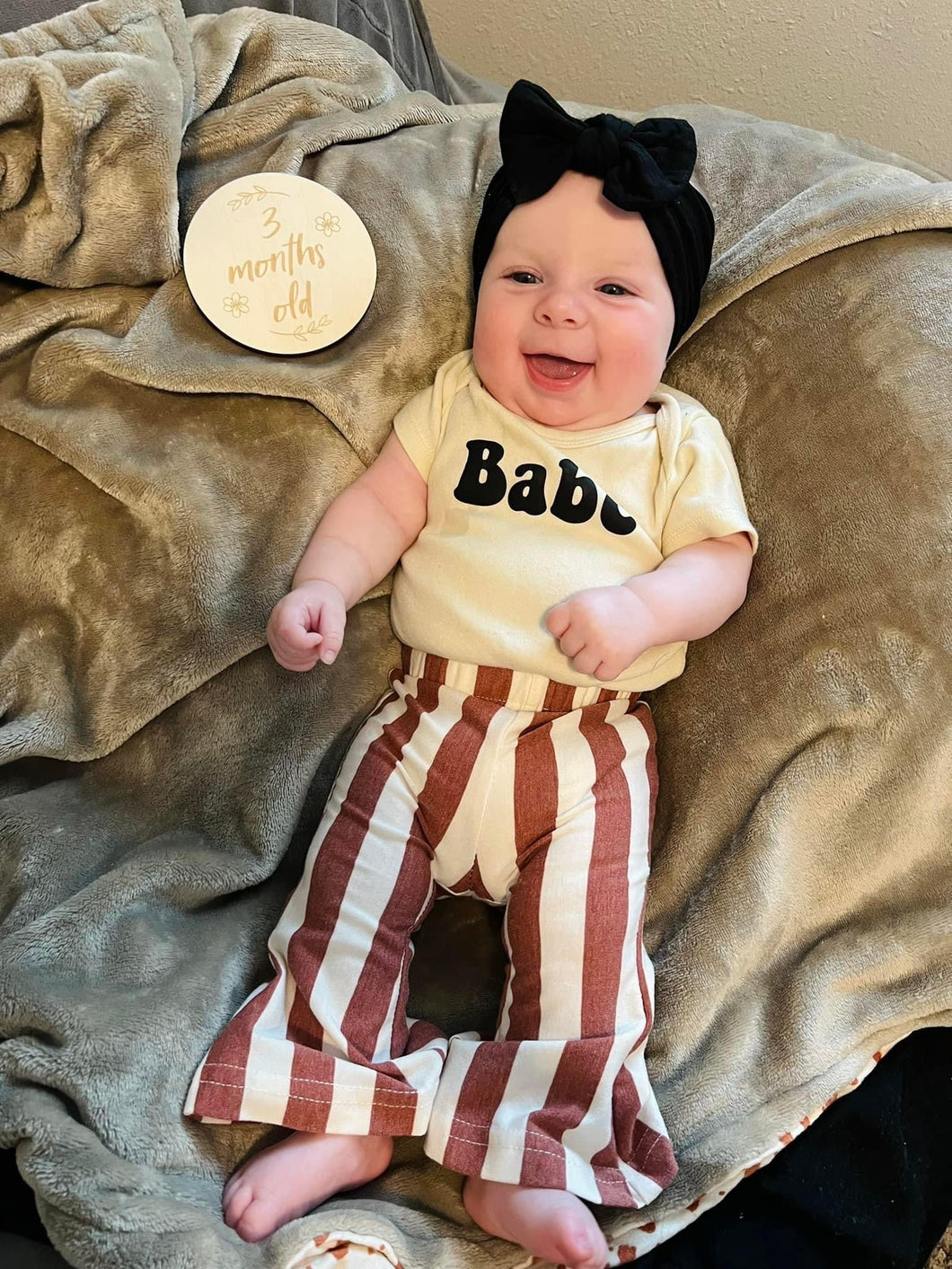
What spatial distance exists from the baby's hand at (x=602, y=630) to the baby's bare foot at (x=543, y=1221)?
1.21 ft

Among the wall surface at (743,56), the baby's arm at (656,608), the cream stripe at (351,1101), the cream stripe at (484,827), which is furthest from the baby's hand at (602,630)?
the wall surface at (743,56)

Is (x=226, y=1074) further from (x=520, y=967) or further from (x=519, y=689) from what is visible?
(x=519, y=689)

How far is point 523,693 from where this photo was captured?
89 cm

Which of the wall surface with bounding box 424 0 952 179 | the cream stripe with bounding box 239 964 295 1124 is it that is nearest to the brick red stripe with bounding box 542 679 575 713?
the cream stripe with bounding box 239 964 295 1124

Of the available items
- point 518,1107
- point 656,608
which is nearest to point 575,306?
point 656,608

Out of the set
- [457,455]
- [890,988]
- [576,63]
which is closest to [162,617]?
[457,455]

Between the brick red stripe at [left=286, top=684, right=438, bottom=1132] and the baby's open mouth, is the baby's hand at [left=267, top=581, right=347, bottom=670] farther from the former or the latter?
the baby's open mouth

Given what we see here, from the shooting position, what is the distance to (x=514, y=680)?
0.89 metres

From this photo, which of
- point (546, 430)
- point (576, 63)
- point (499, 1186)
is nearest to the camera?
point (499, 1186)

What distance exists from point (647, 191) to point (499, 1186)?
2.54 feet

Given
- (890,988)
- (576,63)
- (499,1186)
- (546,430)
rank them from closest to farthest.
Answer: (499,1186)
(890,988)
(546,430)
(576,63)

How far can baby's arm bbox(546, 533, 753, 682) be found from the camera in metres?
0.82

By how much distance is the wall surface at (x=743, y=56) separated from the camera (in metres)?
Answer: 1.37

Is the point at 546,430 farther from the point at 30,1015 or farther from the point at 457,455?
the point at 30,1015
